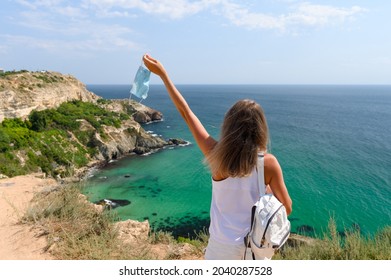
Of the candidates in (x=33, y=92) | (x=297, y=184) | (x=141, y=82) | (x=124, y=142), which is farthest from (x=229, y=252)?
(x=33, y=92)

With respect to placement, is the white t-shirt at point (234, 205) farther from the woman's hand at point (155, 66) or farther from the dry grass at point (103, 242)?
the dry grass at point (103, 242)

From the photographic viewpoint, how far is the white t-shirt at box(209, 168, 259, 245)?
1.86 meters

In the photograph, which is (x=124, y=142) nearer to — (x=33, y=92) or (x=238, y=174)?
(x=33, y=92)

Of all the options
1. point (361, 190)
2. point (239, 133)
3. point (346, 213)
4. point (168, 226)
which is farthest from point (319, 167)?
point (239, 133)

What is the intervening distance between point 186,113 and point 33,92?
35438 millimetres

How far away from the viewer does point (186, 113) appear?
2242 millimetres

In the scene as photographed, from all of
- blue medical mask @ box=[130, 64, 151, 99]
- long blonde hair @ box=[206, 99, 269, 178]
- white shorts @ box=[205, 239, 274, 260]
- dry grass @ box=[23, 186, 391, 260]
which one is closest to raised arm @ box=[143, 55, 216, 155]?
long blonde hair @ box=[206, 99, 269, 178]

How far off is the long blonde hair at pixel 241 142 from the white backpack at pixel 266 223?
9cm

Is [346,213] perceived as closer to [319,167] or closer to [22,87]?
[319,167]

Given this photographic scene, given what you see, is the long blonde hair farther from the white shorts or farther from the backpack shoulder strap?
the white shorts

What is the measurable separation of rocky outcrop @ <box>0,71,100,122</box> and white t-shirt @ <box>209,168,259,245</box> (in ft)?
103

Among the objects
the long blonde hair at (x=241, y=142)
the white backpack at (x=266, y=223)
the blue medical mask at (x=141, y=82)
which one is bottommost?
the white backpack at (x=266, y=223)

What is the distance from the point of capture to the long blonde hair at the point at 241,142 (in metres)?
1.80

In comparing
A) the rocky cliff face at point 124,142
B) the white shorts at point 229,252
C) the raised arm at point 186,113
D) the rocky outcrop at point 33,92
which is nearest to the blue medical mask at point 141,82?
the raised arm at point 186,113
